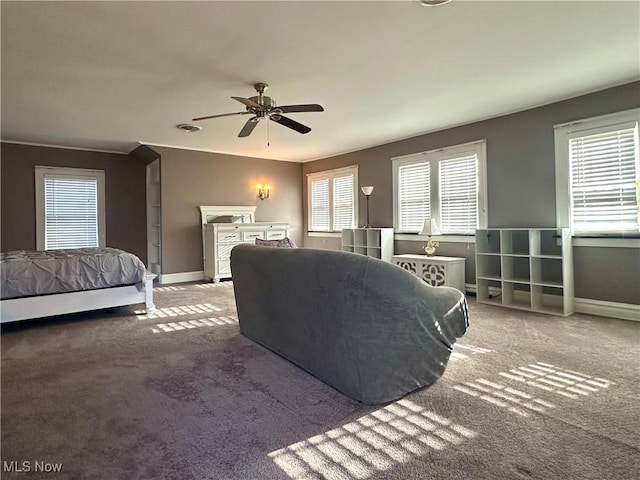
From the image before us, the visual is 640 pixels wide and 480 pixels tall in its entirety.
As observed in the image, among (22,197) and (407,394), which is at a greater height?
(22,197)

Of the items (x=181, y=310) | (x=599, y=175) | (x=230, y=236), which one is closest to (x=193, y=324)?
(x=181, y=310)

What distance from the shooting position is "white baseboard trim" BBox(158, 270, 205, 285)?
6644mm

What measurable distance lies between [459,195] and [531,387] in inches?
142

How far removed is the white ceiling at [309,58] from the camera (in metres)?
2.52

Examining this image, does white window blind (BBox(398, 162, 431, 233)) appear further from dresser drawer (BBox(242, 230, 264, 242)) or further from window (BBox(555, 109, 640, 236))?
dresser drawer (BBox(242, 230, 264, 242))

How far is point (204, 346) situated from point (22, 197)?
522 cm

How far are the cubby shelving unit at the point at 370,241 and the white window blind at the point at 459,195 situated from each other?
39.1 inches

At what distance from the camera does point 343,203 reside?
747 cm

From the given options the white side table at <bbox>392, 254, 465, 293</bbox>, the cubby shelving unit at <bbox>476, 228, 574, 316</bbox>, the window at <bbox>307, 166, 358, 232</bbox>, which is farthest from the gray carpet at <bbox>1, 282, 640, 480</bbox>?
the window at <bbox>307, 166, 358, 232</bbox>

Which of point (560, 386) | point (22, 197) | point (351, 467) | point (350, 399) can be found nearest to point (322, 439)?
point (351, 467)

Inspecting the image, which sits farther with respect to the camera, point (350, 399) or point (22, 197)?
point (22, 197)

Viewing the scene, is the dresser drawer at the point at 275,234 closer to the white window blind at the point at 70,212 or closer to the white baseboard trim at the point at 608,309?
the white window blind at the point at 70,212

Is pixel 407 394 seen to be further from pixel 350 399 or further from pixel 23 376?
pixel 23 376

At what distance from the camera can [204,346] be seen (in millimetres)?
3221
